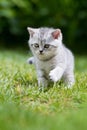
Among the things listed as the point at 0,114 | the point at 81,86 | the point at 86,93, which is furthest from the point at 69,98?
the point at 0,114

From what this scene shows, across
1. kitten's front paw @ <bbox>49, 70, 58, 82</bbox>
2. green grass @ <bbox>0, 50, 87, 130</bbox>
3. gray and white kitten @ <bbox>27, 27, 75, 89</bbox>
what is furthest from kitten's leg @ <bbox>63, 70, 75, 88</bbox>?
kitten's front paw @ <bbox>49, 70, 58, 82</bbox>

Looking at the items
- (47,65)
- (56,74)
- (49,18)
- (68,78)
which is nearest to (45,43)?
(47,65)

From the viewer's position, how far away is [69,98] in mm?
6363

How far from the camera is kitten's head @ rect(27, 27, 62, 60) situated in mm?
6852

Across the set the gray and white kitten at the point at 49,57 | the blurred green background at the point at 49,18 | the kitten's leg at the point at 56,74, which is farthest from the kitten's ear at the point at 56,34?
the blurred green background at the point at 49,18

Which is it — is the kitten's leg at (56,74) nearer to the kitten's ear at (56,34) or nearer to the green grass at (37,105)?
the green grass at (37,105)

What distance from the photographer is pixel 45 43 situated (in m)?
6.87

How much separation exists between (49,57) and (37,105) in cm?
120

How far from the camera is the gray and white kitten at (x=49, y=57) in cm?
686

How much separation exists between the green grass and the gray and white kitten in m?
0.18

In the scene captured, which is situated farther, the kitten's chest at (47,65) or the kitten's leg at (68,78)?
the kitten's leg at (68,78)

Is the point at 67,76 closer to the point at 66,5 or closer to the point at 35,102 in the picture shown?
the point at 35,102

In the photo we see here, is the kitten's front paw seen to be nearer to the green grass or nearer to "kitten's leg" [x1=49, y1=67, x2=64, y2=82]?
"kitten's leg" [x1=49, y1=67, x2=64, y2=82]

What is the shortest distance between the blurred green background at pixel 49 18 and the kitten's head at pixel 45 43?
6761mm
